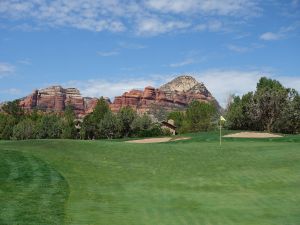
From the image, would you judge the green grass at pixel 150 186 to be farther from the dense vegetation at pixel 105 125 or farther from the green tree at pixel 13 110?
the green tree at pixel 13 110

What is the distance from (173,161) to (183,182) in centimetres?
600

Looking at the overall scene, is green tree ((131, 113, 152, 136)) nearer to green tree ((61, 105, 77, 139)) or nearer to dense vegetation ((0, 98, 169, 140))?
dense vegetation ((0, 98, 169, 140))

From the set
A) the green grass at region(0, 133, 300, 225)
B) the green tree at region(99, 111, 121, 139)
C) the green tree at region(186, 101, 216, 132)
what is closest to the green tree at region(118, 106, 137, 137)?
Answer: the green tree at region(99, 111, 121, 139)

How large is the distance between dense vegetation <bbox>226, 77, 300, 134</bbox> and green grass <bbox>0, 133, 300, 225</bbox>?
57394 mm

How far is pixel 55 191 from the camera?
15.2 metres

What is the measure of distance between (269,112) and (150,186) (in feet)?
238

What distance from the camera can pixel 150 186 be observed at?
56.0 feet

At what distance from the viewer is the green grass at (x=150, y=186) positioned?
1192 centimetres

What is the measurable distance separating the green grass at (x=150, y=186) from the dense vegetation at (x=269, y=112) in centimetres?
5739

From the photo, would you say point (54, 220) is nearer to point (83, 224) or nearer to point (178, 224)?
point (83, 224)

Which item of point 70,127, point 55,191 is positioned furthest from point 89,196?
point 70,127

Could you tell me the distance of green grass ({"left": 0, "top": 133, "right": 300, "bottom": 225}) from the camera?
39.1 ft

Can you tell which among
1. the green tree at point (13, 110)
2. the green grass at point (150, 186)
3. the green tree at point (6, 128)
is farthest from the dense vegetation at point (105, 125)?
the green grass at point (150, 186)

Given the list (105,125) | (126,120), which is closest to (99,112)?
(105,125)
